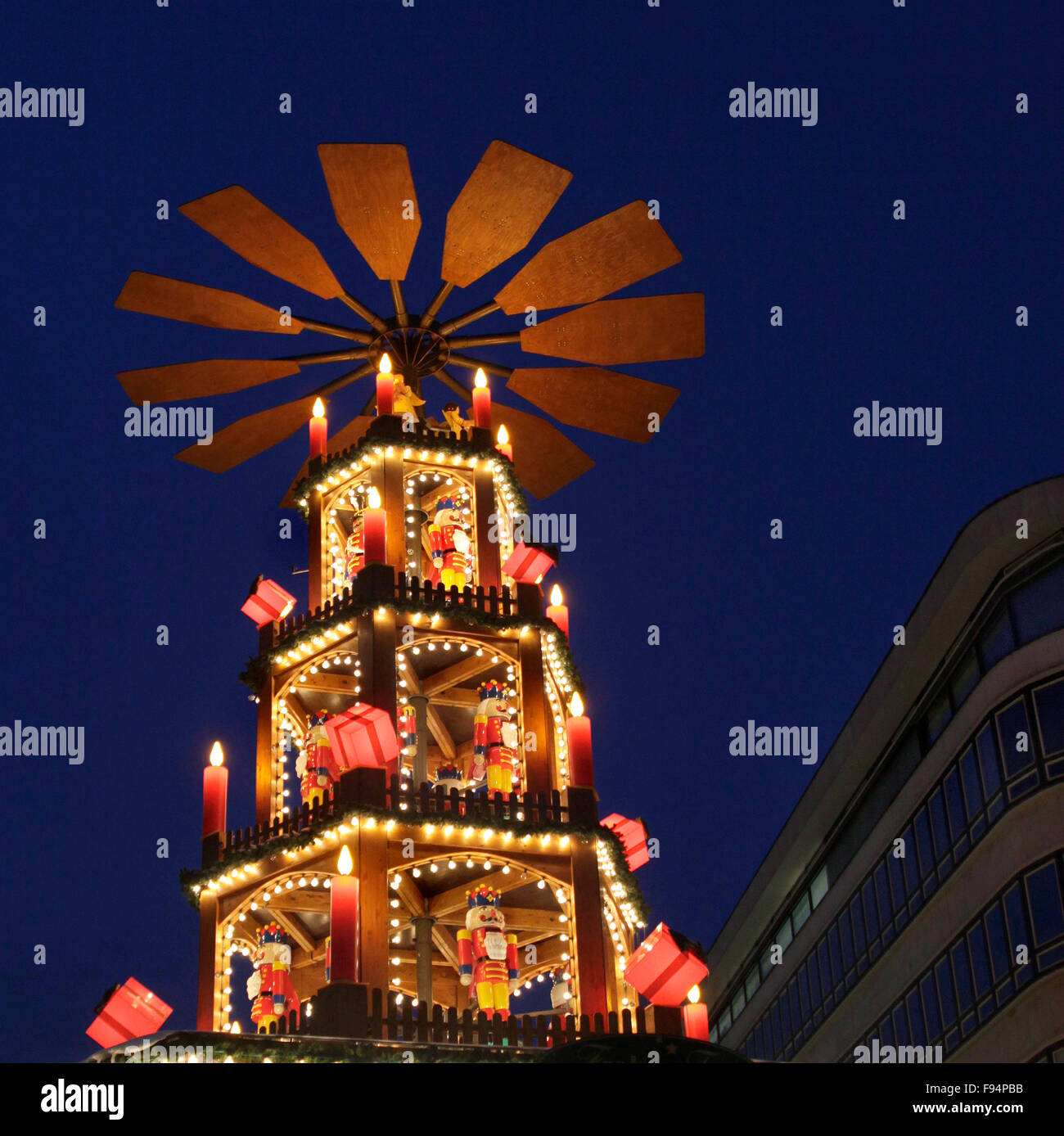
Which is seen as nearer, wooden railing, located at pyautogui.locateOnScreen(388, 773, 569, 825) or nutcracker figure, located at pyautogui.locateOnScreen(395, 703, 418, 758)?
wooden railing, located at pyautogui.locateOnScreen(388, 773, 569, 825)

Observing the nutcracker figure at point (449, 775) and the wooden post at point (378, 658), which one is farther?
the nutcracker figure at point (449, 775)

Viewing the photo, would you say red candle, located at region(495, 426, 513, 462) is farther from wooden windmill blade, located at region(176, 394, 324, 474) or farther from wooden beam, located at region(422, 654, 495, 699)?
wooden beam, located at region(422, 654, 495, 699)

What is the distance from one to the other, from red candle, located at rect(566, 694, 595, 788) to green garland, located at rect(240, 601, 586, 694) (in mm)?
2010

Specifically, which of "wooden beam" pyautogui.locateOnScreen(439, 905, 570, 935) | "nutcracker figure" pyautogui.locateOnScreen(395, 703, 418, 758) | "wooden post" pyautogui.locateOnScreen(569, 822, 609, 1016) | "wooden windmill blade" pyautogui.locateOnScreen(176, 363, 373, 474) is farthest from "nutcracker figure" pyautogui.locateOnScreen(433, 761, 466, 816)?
"wooden windmill blade" pyautogui.locateOnScreen(176, 363, 373, 474)

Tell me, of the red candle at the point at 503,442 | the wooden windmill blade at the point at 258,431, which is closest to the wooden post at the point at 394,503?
the red candle at the point at 503,442

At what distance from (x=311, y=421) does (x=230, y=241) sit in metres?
3.64

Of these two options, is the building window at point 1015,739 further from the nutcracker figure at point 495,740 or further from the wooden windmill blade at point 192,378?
the wooden windmill blade at point 192,378

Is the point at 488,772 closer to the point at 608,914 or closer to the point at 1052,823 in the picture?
the point at 608,914

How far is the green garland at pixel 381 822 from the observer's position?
18178 millimetres

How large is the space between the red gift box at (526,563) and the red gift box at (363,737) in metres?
3.58

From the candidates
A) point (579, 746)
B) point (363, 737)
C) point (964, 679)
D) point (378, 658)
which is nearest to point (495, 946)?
point (579, 746)

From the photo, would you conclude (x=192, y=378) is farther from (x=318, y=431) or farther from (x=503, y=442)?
(x=503, y=442)

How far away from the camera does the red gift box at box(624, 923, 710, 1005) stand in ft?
49.1
